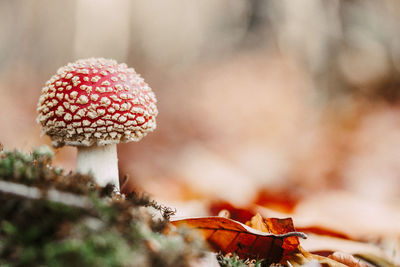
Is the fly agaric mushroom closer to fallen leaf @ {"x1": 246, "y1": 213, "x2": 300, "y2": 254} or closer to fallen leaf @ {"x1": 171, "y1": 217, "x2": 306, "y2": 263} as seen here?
fallen leaf @ {"x1": 171, "y1": 217, "x2": 306, "y2": 263}

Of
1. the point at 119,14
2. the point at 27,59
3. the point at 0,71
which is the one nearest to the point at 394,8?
the point at 119,14

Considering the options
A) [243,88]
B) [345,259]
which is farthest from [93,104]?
[243,88]

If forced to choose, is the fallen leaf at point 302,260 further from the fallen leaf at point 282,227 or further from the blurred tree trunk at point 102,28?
the blurred tree trunk at point 102,28

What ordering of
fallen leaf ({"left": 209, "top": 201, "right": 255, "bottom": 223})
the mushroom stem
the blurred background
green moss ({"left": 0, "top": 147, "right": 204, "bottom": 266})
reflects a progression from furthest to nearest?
the blurred background → fallen leaf ({"left": 209, "top": 201, "right": 255, "bottom": 223}) → the mushroom stem → green moss ({"left": 0, "top": 147, "right": 204, "bottom": 266})

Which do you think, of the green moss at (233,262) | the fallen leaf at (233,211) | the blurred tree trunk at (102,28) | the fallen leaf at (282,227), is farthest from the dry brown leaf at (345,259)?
the blurred tree trunk at (102,28)

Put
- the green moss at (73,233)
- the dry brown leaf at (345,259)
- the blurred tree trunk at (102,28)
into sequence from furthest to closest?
the blurred tree trunk at (102,28)
the dry brown leaf at (345,259)
the green moss at (73,233)

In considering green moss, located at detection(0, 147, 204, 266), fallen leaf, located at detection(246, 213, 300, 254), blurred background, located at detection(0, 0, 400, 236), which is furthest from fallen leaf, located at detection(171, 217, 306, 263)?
blurred background, located at detection(0, 0, 400, 236)
